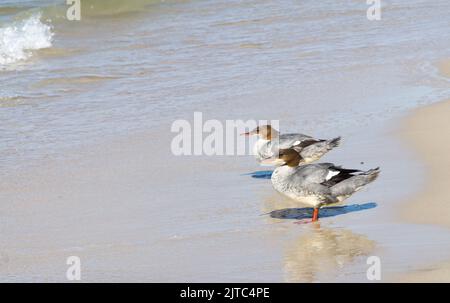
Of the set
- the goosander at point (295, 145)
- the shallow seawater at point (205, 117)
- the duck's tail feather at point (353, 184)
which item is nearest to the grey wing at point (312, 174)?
the duck's tail feather at point (353, 184)

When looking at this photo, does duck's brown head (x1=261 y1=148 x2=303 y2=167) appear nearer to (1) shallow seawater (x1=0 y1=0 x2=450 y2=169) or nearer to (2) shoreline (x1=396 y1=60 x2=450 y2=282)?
(2) shoreline (x1=396 y1=60 x2=450 y2=282)

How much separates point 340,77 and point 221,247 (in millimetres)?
6242

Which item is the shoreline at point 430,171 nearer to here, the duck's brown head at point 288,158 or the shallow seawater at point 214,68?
the shallow seawater at point 214,68

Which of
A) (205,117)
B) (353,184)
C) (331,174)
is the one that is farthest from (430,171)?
(205,117)

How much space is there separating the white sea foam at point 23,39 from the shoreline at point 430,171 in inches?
322

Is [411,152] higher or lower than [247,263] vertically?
higher

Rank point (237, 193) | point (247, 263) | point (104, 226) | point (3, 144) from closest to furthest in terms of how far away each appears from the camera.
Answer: point (247, 263) → point (104, 226) → point (237, 193) → point (3, 144)

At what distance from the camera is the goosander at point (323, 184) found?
290 inches

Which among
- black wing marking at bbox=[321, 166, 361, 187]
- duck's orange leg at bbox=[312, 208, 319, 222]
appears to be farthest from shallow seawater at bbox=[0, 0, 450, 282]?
black wing marking at bbox=[321, 166, 361, 187]

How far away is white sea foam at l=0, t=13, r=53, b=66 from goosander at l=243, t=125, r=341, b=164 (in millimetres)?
7778

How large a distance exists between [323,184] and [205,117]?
3636 millimetres

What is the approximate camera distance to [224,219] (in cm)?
738
